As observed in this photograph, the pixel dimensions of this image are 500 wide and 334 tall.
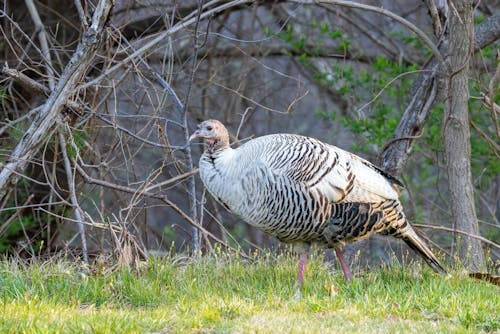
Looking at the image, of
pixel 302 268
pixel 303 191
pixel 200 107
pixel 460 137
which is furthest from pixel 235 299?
pixel 200 107

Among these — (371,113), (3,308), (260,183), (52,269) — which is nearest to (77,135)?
(52,269)

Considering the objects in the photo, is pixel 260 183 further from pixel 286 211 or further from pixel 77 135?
pixel 77 135

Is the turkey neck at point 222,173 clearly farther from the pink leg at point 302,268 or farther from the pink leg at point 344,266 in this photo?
the pink leg at point 344,266

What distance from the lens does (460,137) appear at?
284 inches

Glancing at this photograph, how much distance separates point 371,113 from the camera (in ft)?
32.2

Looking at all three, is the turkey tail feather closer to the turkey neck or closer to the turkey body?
the turkey body

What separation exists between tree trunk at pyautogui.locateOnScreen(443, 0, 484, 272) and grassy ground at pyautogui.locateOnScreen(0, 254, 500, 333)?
935 mm

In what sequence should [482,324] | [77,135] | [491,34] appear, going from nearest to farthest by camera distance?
[482,324]
[77,135]
[491,34]

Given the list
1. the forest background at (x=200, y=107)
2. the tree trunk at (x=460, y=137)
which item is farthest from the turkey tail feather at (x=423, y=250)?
the tree trunk at (x=460, y=137)

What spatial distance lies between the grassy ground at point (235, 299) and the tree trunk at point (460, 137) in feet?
3.07

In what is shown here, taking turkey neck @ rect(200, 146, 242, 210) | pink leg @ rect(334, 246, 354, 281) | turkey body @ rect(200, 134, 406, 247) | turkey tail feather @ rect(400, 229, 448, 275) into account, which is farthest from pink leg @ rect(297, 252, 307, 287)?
turkey tail feather @ rect(400, 229, 448, 275)

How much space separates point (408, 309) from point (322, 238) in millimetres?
1347

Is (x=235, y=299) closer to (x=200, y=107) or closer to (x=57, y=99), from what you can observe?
(x=57, y=99)

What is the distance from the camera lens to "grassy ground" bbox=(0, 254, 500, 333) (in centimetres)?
492
